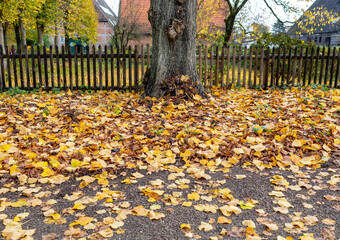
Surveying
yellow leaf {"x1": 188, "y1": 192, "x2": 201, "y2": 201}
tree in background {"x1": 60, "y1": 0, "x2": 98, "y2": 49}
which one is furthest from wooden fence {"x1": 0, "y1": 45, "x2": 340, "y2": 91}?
tree in background {"x1": 60, "y1": 0, "x2": 98, "y2": 49}

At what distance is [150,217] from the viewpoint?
2424mm

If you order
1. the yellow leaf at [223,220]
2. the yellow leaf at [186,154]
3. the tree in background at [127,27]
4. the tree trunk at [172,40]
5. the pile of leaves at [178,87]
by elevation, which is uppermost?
the tree in background at [127,27]

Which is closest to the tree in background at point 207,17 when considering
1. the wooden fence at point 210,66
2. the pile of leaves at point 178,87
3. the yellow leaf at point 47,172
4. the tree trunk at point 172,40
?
the wooden fence at point 210,66

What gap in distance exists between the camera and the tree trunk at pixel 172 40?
592 centimetres

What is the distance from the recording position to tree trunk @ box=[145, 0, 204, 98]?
5.92 metres

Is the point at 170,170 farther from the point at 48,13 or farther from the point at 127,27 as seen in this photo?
the point at 48,13

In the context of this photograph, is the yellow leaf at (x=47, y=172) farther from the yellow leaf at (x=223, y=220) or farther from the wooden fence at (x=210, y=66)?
the wooden fence at (x=210, y=66)

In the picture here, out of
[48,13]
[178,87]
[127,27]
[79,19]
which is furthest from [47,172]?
[79,19]

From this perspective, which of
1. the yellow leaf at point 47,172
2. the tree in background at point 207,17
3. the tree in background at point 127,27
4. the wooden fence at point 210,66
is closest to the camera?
the yellow leaf at point 47,172

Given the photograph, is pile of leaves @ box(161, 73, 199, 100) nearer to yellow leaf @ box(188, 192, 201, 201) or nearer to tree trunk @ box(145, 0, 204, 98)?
tree trunk @ box(145, 0, 204, 98)

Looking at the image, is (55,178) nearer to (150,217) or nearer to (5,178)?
(5,178)

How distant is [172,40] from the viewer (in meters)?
6.00

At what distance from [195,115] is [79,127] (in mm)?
1928

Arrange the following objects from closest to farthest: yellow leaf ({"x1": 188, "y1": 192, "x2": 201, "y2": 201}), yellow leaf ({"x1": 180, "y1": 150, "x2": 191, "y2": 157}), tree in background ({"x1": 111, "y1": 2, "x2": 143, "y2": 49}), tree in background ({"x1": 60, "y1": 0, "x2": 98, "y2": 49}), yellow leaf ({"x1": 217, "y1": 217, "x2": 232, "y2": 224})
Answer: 1. yellow leaf ({"x1": 217, "y1": 217, "x2": 232, "y2": 224})
2. yellow leaf ({"x1": 188, "y1": 192, "x2": 201, "y2": 201})
3. yellow leaf ({"x1": 180, "y1": 150, "x2": 191, "y2": 157})
4. tree in background ({"x1": 111, "y1": 2, "x2": 143, "y2": 49})
5. tree in background ({"x1": 60, "y1": 0, "x2": 98, "y2": 49})
